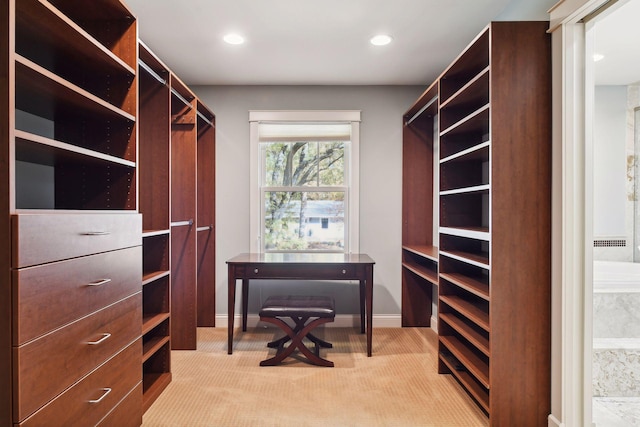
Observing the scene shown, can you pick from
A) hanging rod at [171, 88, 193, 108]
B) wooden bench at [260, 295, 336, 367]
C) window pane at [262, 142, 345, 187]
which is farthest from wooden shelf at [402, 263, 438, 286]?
hanging rod at [171, 88, 193, 108]

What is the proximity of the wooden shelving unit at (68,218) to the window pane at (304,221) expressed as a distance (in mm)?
2018

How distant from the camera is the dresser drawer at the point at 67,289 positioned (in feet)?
3.78

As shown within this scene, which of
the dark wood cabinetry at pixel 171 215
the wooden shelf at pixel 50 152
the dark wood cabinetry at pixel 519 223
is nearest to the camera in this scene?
the wooden shelf at pixel 50 152

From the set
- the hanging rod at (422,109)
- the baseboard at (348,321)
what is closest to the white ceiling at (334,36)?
the hanging rod at (422,109)

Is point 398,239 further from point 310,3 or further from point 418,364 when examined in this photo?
point 310,3

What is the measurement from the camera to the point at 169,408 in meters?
2.25

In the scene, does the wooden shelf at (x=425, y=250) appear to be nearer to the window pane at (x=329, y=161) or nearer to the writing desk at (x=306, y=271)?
the writing desk at (x=306, y=271)

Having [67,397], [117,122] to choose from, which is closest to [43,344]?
[67,397]

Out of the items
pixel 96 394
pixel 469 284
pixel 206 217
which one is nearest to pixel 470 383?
pixel 469 284

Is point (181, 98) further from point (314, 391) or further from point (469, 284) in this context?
point (469, 284)

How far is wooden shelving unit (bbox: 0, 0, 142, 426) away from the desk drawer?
113 cm

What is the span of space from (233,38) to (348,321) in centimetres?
278

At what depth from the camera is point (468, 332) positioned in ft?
7.51

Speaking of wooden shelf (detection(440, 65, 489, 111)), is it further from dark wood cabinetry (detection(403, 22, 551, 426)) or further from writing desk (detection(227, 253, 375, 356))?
writing desk (detection(227, 253, 375, 356))
